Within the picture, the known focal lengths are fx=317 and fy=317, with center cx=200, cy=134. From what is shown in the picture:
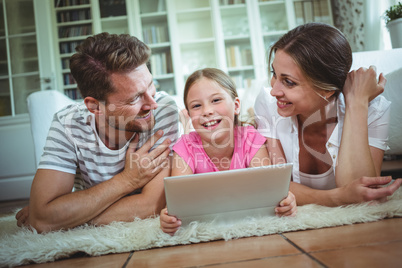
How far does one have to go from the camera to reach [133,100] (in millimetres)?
1202

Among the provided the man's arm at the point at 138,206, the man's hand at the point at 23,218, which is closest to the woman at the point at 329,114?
the man's arm at the point at 138,206

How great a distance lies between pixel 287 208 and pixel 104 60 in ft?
2.79

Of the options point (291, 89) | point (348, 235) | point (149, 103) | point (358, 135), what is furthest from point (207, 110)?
point (348, 235)

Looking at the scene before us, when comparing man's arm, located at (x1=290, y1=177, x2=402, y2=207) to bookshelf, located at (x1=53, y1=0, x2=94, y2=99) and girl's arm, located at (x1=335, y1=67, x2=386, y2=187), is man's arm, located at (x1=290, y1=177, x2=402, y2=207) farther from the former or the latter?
bookshelf, located at (x1=53, y1=0, x2=94, y2=99)

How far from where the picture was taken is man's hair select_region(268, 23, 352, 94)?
1066mm

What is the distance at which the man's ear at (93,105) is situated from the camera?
1263mm

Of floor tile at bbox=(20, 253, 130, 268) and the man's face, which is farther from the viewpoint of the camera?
the man's face

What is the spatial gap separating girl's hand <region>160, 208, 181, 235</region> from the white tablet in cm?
2

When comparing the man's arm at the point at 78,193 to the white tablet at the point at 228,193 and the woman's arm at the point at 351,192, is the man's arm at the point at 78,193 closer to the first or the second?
the white tablet at the point at 228,193

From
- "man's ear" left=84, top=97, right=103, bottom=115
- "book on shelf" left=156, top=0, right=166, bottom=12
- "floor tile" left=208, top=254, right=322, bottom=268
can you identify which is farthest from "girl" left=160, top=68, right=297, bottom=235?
"book on shelf" left=156, top=0, right=166, bottom=12

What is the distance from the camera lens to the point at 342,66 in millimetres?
1104

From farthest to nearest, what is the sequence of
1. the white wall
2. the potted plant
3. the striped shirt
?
the white wall
the potted plant
the striped shirt

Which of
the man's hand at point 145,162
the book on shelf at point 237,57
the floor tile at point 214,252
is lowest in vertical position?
the floor tile at point 214,252

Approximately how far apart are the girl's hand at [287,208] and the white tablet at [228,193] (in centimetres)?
1
